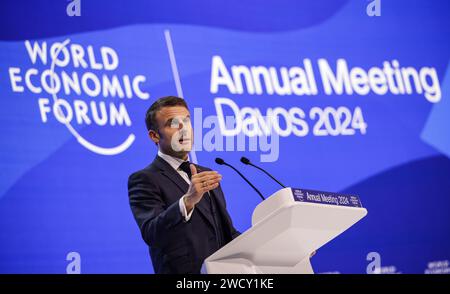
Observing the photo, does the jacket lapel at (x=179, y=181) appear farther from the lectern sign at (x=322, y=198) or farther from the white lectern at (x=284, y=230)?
the lectern sign at (x=322, y=198)

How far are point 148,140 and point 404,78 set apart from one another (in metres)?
1.95

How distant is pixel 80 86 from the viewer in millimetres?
4641

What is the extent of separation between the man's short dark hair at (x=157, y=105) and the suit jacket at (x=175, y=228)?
561mm

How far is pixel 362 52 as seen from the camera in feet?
16.8

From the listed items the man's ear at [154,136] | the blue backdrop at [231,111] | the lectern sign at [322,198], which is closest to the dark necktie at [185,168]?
the man's ear at [154,136]

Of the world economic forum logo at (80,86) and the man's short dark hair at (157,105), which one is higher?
the world economic forum logo at (80,86)

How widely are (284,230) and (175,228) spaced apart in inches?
46.1

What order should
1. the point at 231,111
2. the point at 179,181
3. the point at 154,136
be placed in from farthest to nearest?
the point at 231,111 → the point at 154,136 → the point at 179,181

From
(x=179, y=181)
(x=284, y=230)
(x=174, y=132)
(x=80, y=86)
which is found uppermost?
(x=80, y=86)

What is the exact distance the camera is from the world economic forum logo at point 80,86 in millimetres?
4598

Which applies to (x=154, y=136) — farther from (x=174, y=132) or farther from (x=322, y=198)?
(x=322, y=198)

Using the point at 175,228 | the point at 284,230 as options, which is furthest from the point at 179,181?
the point at 284,230

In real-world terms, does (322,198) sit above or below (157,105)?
below

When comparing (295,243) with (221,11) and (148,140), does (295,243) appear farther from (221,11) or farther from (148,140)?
(221,11)
